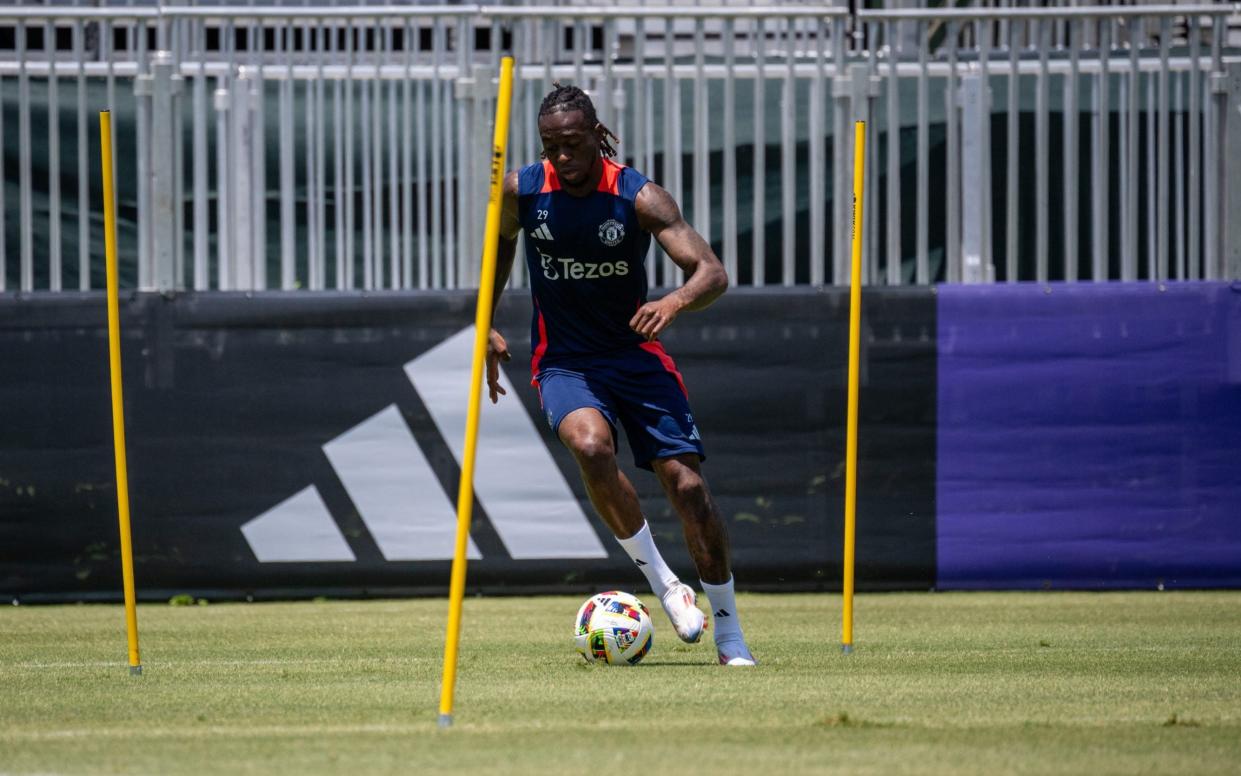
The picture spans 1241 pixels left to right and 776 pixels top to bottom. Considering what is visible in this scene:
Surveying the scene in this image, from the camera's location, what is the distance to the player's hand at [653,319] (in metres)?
6.18

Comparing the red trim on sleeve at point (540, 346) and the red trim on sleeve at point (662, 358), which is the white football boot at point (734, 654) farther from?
the red trim on sleeve at point (540, 346)

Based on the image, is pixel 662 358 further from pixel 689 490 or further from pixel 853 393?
pixel 853 393

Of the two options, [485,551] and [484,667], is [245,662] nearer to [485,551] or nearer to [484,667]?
[484,667]

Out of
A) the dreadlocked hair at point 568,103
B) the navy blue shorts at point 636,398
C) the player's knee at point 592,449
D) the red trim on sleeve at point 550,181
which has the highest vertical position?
the dreadlocked hair at point 568,103

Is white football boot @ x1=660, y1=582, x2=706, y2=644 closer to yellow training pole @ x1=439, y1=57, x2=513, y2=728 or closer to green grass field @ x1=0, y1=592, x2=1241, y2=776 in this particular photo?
green grass field @ x1=0, y1=592, x2=1241, y2=776

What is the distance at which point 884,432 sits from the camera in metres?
10.3

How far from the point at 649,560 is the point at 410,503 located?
11.7 feet

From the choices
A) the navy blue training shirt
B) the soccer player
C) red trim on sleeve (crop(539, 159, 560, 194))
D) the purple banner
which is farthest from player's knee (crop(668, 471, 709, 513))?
the purple banner

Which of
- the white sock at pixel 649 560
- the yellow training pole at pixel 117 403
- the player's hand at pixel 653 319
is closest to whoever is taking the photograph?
the player's hand at pixel 653 319

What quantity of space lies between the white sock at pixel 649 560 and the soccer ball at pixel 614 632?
6.5 inches

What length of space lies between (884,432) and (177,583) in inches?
164

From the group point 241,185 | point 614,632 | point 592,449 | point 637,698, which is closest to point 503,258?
point 592,449

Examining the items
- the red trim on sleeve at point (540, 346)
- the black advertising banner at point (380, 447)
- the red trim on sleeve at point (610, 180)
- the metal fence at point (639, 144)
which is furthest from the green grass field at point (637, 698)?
the metal fence at point (639, 144)

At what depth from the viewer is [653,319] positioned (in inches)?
245
